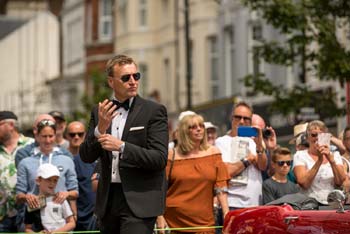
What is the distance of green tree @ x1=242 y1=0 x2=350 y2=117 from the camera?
22109 mm

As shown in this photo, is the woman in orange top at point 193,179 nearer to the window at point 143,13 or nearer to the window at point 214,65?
the window at point 214,65

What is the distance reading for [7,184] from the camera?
1516cm

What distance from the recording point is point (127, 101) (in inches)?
432

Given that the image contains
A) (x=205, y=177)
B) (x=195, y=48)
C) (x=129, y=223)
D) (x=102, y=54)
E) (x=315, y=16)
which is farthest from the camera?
(x=102, y=54)

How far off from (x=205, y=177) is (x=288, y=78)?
82.6 feet

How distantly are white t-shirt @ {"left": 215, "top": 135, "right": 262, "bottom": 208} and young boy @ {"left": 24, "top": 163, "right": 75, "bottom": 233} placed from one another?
181cm

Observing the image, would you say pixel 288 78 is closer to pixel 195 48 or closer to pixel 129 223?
pixel 195 48

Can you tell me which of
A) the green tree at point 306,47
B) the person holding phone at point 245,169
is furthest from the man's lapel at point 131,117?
the green tree at point 306,47

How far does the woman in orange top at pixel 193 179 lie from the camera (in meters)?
13.7

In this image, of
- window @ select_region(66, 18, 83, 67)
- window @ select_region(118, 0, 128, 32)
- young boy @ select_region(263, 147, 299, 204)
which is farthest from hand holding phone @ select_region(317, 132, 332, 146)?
window @ select_region(66, 18, 83, 67)

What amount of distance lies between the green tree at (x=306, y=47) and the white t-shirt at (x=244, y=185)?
6.35m

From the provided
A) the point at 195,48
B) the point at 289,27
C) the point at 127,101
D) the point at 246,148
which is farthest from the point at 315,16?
the point at 195,48

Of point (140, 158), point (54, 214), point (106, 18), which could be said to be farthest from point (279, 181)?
point (106, 18)

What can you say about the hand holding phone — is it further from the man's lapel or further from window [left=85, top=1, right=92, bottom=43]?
window [left=85, top=1, right=92, bottom=43]
